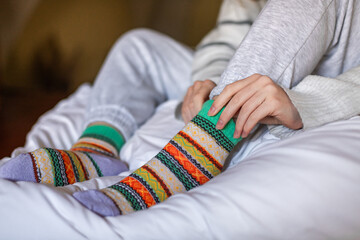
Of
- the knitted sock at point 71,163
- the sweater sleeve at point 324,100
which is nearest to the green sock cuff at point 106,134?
the knitted sock at point 71,163

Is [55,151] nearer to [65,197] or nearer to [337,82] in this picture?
[65,197]

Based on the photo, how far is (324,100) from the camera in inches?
21.7

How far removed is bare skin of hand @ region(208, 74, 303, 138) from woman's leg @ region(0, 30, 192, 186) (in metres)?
0.23

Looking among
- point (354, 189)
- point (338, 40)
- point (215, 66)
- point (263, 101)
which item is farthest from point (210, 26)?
point (354, 189)

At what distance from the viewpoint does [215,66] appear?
2.89 ft

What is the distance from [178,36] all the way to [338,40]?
1318 mm

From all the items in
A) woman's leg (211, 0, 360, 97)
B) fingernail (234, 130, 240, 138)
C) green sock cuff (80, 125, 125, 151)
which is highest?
woman's leg (211, 0, 360, 97)

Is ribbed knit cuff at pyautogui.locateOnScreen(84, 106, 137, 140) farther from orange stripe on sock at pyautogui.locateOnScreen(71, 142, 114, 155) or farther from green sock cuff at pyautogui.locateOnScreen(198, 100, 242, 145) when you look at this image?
green sock cuff at pyautogui.locateOnScreen(198, 100, 242, 145)

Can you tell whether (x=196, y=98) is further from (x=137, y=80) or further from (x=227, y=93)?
(x=137, y=80)

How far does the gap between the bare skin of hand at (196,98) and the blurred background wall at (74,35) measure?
1167 mm

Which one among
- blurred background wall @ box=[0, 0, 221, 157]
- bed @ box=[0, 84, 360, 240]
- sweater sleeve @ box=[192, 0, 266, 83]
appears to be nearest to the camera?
bed @ box=[0, 84, 360, 240]

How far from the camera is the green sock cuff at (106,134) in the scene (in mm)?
758

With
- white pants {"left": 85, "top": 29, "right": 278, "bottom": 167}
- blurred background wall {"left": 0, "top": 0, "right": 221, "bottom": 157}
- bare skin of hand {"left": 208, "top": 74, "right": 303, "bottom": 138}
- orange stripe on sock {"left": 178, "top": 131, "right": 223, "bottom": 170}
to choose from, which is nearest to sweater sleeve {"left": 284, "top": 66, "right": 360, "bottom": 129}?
bare skin of hand {"left": 208, "top": 74, "right": 303, "bottom": 138}

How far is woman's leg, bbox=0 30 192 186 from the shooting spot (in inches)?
21.8
